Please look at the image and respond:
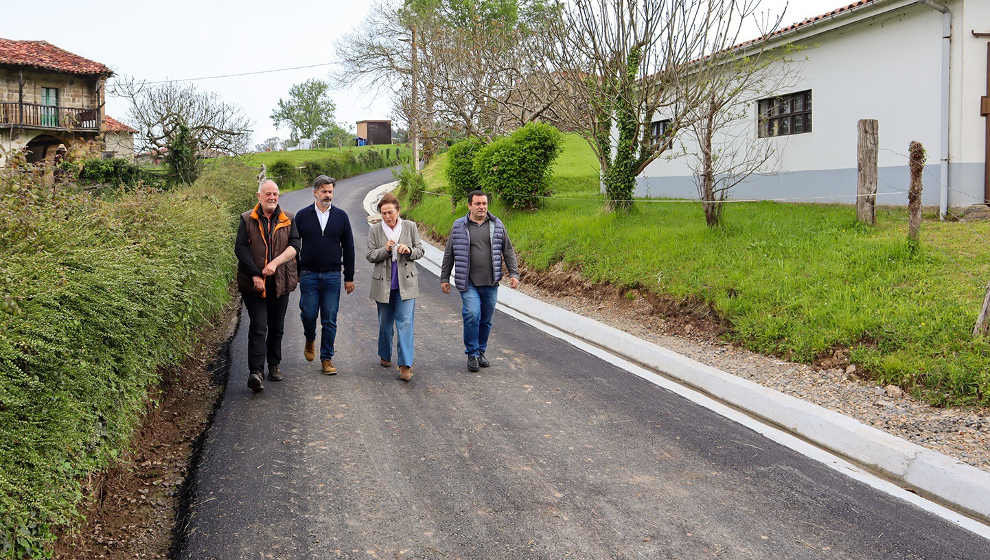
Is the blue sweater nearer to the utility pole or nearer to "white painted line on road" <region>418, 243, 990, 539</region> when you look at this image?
"white painted line on road" <region>418, 243, 990, 539</region>

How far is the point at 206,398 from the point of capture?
267 inches

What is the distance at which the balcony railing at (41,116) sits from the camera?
3825cm

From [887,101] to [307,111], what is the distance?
320 feet

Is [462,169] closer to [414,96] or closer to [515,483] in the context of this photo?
[414,96]

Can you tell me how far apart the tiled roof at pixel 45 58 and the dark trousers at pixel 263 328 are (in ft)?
130

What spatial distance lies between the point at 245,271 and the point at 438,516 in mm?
3576

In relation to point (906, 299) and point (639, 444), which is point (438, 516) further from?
point (906, 299)

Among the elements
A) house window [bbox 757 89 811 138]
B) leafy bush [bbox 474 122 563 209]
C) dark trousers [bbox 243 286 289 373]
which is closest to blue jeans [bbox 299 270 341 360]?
dark trousers [bbox 243 286 289 373]

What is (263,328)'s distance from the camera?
6938mm

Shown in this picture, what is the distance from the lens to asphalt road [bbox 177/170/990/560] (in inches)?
156

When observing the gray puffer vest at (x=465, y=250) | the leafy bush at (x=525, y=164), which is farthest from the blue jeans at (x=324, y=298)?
the leafy bush at (x=525, y=164)

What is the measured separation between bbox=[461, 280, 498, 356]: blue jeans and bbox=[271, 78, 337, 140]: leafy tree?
101m

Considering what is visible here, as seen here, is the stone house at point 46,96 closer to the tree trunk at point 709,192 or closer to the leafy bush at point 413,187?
the leafy bush at point 413,187

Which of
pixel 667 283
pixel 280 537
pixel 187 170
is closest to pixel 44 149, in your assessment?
pixel 187 170
